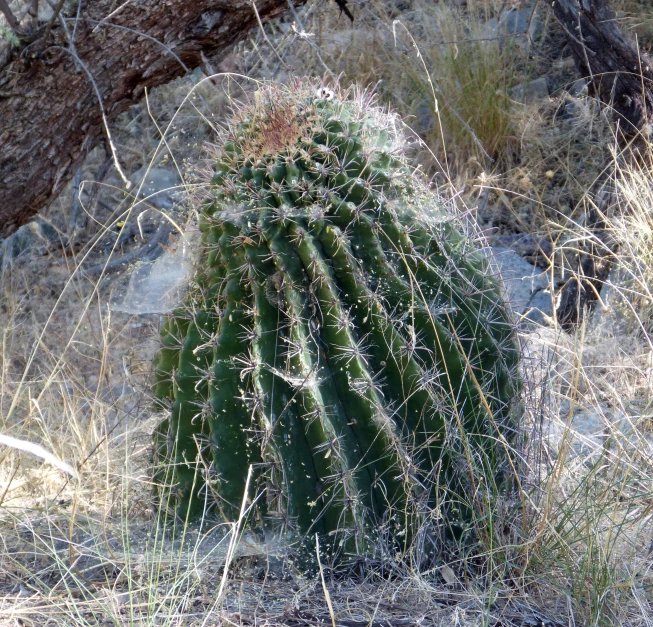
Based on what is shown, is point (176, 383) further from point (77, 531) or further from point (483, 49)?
point (483, 49)

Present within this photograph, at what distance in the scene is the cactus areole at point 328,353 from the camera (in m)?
1.77

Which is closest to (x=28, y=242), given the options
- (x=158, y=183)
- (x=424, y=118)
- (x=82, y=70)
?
(x=158, y=183)

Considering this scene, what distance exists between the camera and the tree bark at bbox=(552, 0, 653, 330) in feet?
12.6

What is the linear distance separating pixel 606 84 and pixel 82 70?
8.48 ft

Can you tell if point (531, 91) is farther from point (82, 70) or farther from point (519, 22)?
point (82, 70)

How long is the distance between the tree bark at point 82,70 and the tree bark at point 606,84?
60.1 inches

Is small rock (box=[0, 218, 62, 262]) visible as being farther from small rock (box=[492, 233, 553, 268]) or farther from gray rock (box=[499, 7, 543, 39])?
gray rock (box=[499, 7, 543, 39])

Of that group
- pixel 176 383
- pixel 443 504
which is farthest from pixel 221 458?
pixel 443 504

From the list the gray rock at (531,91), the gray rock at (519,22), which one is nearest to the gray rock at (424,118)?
the gray rock at (531,91)

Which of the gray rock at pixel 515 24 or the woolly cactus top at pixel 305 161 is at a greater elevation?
the woolly cactus top at pixel 305 161

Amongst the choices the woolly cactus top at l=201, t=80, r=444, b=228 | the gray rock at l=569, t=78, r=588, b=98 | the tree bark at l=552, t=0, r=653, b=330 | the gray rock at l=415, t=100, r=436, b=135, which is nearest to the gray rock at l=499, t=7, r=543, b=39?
the gray rock at l=569, t=78, r=588, b=98

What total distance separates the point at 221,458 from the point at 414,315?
572mm

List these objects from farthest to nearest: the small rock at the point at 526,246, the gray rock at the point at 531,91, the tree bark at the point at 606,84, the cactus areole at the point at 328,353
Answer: the gray rock at the point at 531,91, the small rock at the point at 526,246, the tree bark at the point at 606,84, the cactus areole at the point at 328,353

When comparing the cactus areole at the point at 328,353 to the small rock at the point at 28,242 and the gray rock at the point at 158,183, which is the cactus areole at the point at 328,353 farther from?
the small rock at the point at 28,242
